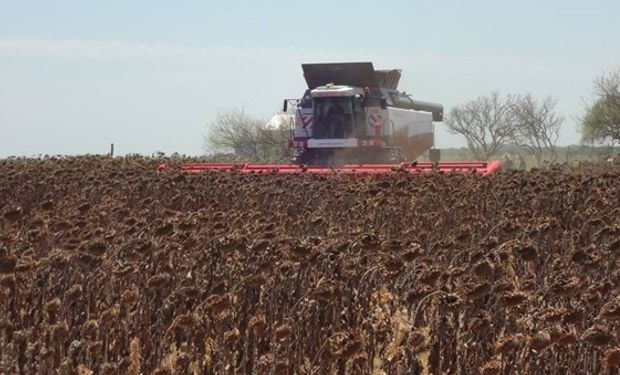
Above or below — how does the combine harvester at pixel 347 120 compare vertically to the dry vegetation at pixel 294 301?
above

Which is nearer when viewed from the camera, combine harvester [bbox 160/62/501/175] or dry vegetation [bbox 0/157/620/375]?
dry vegetation [bbox 0/157/620/375]

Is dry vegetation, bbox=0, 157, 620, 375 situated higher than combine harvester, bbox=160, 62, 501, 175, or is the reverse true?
combine harvester, bbox=160, 62, 501, 175

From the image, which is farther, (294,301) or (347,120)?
(347,120)

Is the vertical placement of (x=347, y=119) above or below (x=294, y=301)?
above

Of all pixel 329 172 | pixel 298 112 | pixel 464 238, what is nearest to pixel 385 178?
pixel 329 172

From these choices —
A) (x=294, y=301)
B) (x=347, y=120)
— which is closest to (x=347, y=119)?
(x=347, y=120)

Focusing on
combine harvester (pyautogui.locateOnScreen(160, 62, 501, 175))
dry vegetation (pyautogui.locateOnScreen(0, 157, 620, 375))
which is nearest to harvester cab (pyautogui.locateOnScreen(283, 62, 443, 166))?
combine harvester (pyautogui.locateOnScreen(160, 62, 501, 175))

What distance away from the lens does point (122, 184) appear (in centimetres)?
1109

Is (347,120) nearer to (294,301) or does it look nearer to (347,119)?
(347,119)

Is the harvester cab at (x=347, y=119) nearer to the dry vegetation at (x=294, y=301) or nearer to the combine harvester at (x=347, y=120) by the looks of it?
the combine harvester at (x=347, y=120)

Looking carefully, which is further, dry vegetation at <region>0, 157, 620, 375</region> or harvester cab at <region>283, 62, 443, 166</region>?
harvester cab at <region>283, 62, 443, 166</region>

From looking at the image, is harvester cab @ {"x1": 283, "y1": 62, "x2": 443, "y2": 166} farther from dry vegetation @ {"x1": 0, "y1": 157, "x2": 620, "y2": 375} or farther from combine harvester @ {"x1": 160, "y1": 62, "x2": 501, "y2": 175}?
dry vegetation @ {"x1": 0, "y1": 157, "x2": 620, "y2": 375}

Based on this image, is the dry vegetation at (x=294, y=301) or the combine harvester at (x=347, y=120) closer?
the dry vegetation at (x=294, y=301)

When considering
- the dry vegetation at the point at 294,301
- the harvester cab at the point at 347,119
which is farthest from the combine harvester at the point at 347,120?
the dry vegetation at the point at 294,301
